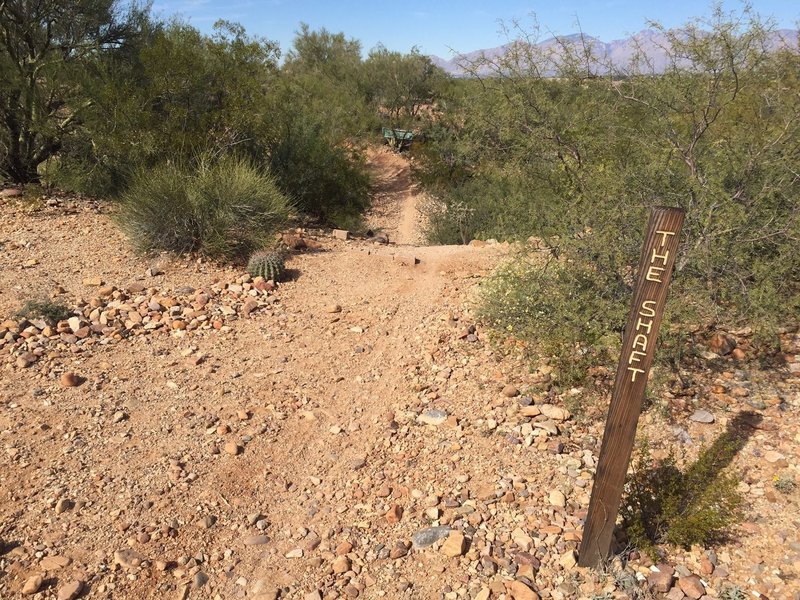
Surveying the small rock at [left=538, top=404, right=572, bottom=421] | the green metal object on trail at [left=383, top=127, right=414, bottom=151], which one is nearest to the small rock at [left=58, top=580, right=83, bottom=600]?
the small rock at [left=538, top=404, right=572, bottom=421]

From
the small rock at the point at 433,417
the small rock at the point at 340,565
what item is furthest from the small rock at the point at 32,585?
the small rock at the point at 433,417

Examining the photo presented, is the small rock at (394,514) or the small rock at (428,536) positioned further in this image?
the small rock at (394,514)

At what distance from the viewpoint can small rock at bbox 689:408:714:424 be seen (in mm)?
4480

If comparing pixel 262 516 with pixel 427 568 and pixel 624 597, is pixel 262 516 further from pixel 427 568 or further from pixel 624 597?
pixel 624 597

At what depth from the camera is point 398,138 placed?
26438mm

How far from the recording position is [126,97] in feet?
30.2

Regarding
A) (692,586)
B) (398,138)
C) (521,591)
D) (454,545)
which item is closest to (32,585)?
(454,545)

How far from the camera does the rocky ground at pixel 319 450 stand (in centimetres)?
325

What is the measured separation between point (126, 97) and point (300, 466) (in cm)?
742

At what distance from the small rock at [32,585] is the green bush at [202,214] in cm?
490

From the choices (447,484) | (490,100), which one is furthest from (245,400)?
(490,100)

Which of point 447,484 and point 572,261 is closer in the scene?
point 447,484

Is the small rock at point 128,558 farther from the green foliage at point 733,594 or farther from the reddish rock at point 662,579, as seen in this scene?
the green foliage at point 733,594

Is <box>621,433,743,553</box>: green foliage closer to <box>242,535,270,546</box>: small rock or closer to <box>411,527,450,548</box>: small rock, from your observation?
<box>411,527,450,548</box>: small rock
